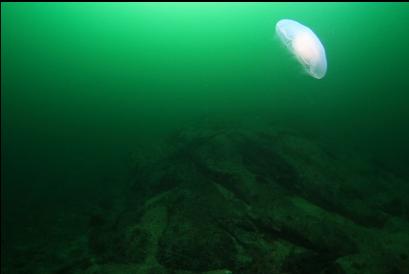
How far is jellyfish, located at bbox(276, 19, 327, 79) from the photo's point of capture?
3.92 metres

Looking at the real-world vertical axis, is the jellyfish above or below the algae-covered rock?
above

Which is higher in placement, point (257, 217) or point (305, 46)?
point (305, 46)

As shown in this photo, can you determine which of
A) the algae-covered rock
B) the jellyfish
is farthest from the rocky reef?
the jellyfish

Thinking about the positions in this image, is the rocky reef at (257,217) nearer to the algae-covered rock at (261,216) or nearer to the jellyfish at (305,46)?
the algae-covered rock at (261,216)

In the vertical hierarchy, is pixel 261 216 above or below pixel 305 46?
below

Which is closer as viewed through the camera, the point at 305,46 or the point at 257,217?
the point at 305,46

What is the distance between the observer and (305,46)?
392cm

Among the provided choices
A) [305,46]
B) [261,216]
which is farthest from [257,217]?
[305,46]

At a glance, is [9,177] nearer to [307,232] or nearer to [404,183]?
[307,232]

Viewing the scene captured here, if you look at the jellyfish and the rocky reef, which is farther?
the rocky reef

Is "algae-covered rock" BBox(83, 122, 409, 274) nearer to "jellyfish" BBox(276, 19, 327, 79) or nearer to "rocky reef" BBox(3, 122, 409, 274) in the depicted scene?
"rocky reef" BBox(3, 122, 409, 274)

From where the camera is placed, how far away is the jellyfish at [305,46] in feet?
12.8

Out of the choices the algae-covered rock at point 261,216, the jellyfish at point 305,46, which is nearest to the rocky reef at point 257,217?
the algae-covered rock at point 261,216

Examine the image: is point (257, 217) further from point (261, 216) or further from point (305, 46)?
point (305, 46)
